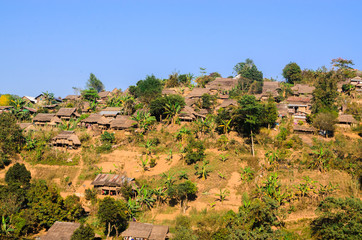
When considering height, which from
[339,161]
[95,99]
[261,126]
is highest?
[95,99]

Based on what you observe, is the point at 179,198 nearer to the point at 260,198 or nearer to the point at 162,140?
the point at 260,198

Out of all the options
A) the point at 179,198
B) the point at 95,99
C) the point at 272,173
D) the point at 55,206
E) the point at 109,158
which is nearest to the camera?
the point at 55,206

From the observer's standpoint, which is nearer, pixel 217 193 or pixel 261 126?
pixel 217 193

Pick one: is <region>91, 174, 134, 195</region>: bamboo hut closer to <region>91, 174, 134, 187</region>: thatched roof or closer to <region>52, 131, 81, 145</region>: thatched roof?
<region>91, 174, 134, 187</region>: thatched roof

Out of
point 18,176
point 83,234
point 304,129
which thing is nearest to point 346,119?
point 304,129

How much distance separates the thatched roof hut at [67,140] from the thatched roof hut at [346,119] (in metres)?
30.5

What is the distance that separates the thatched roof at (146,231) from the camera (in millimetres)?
24859

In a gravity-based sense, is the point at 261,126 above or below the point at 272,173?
above

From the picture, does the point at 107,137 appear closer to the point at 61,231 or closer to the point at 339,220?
the point at 61,231

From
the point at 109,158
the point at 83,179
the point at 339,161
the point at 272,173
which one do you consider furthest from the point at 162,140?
the point at 339,161

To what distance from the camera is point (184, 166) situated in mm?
35500

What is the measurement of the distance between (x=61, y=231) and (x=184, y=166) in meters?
14.1

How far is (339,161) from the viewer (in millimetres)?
32688

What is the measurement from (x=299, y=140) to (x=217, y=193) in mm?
11497
